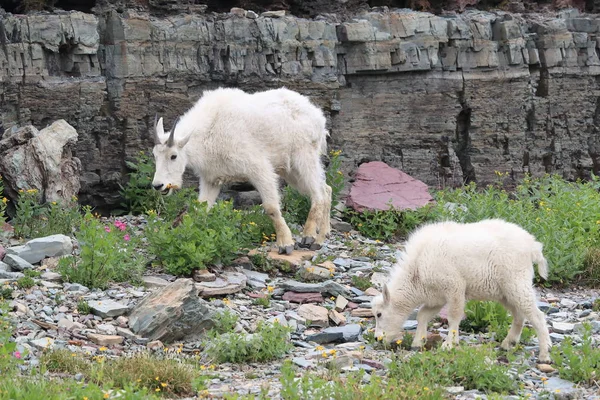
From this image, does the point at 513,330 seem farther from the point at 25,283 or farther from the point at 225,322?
the point at 25,283

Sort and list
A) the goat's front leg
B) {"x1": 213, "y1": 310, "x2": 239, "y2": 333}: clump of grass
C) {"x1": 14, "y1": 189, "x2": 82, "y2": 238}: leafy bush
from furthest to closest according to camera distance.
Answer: the goat's front leg < {"x1": 14, "y1": 189, "x2": 82, "y2": 238}: leafy bush < {"x1": 213, "y1": 310, "x2": 239, "y2": 333}: clump of grass

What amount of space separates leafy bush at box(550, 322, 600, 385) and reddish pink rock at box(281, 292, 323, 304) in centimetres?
327

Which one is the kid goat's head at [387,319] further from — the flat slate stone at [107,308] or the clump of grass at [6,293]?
the clump of grass at [6,293]

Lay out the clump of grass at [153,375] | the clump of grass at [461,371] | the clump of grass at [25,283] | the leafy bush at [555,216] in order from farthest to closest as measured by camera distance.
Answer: the leafy bush at [555,216] < the clump of grass at [25,283] < the clump of grass at [461,371] < the clump of grass at [153,375]

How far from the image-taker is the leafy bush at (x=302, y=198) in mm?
15070

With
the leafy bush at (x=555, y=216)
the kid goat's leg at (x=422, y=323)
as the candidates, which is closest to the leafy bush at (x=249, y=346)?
the kid goat's leg at (x=422, y=323)

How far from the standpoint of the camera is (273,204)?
42.9 feet

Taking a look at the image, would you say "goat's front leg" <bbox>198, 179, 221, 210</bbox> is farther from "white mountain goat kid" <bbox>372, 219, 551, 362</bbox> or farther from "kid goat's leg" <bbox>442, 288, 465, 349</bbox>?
"kid goat's leg" <bbox>442, 288, 465, 349</bbox>

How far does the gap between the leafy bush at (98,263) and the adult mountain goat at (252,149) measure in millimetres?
1889

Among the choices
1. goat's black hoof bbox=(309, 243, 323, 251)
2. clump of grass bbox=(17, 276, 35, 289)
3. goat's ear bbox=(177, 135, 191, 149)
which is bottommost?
goat's black hoof bbox=(309, 243, 323, 251)

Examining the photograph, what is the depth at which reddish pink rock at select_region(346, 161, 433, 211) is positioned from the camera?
1547cm

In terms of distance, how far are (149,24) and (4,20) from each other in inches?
88.6

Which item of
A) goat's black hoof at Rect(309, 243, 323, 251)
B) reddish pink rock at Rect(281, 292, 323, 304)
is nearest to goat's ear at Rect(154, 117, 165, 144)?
goat's black hoof at Rect(309, 243, 323, 251)

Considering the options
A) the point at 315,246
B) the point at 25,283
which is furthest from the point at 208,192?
the point at 25,283
